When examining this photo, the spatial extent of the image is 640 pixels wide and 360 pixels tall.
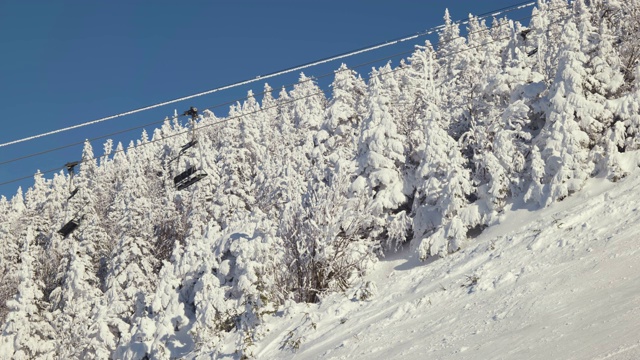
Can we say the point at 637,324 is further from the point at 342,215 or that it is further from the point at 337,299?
the point at 342,215

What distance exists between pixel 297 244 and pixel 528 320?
10722 millimetres

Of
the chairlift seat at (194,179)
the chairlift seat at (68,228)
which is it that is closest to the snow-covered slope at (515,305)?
the chairlift seat at (194,179)

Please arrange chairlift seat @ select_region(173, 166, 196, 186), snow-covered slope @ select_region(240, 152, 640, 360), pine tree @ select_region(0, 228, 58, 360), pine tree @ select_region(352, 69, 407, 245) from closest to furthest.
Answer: snow-covered slope @ select_region(240, 152, 640, 360) < chairlift seat @ select_region(173, 166, 196, 186) < pine tree @ select_region(352, 69, 407, 245) < pine tree @ select_region(0, 228, 58, 360)

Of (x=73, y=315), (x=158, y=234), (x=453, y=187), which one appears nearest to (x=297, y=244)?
(x=453, y=187)

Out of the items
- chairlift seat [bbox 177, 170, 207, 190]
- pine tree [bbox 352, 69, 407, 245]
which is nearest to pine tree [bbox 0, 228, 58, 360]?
pine tree [bbox 352, 69, 407, 245]

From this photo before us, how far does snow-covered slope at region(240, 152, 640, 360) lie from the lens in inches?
376

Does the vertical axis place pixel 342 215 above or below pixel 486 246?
above

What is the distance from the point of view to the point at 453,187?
25.5m

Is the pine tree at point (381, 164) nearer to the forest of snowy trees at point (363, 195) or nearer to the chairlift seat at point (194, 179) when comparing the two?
the forest of snowy trees at point (363, 195)

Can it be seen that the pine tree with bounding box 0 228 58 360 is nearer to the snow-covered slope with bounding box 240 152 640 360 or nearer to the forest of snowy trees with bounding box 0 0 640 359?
the forest of snowy trees with bounding box 0 0 640 359

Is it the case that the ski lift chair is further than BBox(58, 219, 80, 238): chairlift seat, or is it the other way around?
BBox(58, 219, 80, 238): chairlift seat

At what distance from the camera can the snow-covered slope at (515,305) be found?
954cm

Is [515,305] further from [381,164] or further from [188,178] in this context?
[381,164]

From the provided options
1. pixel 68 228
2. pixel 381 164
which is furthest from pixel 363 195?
pixel 68 228
